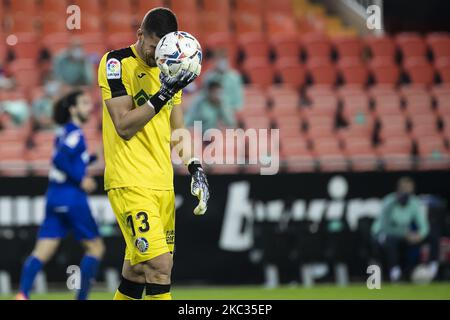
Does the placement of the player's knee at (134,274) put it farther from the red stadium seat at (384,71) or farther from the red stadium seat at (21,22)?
the red stadium seat at (21,22)

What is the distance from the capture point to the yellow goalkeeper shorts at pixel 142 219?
6.48 meters

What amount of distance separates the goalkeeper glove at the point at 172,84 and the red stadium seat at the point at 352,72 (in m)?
10.6

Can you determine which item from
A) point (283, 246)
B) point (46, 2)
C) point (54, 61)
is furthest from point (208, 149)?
point (46, 2)

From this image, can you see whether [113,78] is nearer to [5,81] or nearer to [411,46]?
[5,81]

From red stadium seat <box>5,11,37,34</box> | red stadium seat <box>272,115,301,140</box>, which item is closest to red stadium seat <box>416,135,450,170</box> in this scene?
red stadium seat <box>272,115,301,140</box>

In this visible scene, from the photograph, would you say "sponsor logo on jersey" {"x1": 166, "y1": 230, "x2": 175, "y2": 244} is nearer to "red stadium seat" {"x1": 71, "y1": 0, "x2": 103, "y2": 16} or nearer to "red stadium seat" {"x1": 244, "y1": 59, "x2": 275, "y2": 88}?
"red stadium seat" {"x1": 244, "y1": 59, "x2": 275, "y2": 88}

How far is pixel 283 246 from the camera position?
13172 mm

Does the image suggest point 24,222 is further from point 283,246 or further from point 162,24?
point 162,24

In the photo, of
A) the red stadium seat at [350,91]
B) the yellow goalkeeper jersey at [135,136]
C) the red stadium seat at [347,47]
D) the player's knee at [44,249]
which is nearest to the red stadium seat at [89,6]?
the red stadium seat at [347,47]

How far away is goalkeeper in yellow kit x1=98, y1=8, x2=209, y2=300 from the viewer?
21.1 feet

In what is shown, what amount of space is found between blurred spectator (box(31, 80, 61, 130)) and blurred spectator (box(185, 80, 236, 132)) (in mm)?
1912

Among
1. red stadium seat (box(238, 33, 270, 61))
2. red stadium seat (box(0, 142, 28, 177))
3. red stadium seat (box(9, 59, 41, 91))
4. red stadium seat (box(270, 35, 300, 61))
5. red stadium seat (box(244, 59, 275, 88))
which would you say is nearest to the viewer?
red stadium seat (box(0, 142, 28, 177))

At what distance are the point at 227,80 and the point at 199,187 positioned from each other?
8.15 metres

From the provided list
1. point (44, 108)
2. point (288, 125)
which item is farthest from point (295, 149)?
point (44, 108)
